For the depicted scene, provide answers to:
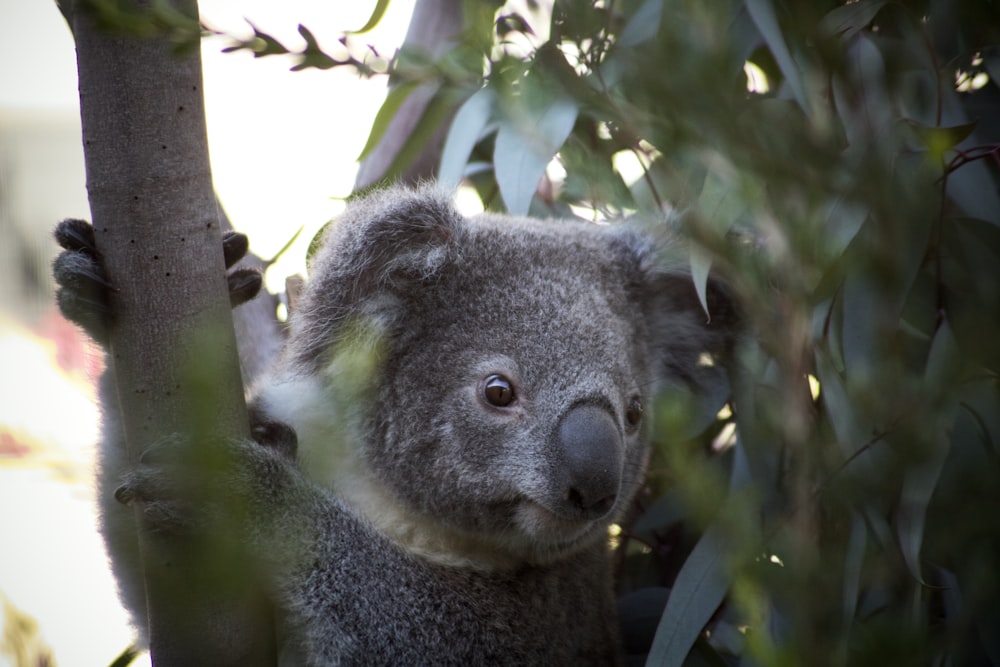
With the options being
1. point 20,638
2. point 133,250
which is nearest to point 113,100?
point 133,250

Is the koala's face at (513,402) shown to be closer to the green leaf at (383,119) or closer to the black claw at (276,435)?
the black claw at (276,435)


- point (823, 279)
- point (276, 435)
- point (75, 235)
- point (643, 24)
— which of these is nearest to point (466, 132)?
point (643, 24)

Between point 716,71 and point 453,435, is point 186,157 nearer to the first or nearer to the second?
point 453,435

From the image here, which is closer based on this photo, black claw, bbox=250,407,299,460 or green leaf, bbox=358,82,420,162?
black claw, bbox=250,407,299,460

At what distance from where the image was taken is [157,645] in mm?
Result: 1212

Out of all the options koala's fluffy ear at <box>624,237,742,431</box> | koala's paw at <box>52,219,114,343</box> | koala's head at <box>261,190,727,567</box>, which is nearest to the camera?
koala's paw at <box>52,219,114,343</box>

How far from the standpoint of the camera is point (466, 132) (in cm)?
226

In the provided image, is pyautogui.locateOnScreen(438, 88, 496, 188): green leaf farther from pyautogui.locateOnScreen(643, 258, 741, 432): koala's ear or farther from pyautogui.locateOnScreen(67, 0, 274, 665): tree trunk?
pyautogui.locateOnScreen(67, 0, 274, 665): tree trunk

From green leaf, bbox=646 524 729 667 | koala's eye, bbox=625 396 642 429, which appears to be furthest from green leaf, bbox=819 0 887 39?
green leaf, bbox=646 524 729 667

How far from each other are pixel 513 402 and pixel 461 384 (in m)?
0.11

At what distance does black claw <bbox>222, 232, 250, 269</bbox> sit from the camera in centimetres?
150

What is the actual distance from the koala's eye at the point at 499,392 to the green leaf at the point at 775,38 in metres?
0.73

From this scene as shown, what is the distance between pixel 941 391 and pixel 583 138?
1.61 meters

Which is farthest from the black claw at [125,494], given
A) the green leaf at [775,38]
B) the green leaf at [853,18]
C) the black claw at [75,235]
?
the green leaf at [853,18]
